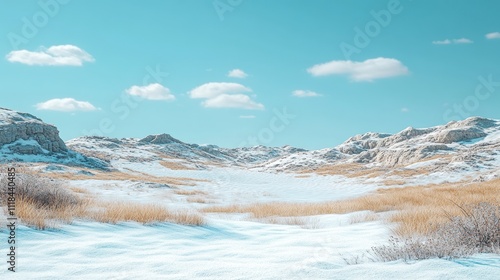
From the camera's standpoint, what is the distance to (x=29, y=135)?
57.1 meters

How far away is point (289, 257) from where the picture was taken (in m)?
4.52

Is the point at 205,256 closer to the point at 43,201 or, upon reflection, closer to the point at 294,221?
the point at 43,201

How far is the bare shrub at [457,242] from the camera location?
3.91m

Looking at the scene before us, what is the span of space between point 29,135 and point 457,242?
63744 millimetres

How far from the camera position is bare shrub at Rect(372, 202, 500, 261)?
3908mm

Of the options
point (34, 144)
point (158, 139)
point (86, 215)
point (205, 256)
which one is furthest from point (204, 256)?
point (158, 139)

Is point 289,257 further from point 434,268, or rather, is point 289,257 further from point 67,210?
point 67,210

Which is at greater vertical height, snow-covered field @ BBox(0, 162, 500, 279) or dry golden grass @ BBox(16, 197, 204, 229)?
dry golden grass @ BBox(16, 197, 204, 229)

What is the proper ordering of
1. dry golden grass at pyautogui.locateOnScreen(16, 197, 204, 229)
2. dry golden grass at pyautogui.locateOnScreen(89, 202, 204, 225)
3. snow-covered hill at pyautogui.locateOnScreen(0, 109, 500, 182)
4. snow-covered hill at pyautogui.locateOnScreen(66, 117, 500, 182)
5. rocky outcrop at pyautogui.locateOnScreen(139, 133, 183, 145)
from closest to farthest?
1. dry golden grass at pyautogui.locateOnScreen(16, 197, 204, 229)
2. dry golden grass at pyautogui.locateOnScreen(89, 202, 204, 225)
3. snow-covered hill at pyautogui.locateOnScreen(0, 109, 500, 182)
4. snow-covered hill at pyautogui.locateOnScreen(66, 117, 500, 182)
5. rocky outcrop at pyautogui.locateOnScreen(139, 133, 183, 145)

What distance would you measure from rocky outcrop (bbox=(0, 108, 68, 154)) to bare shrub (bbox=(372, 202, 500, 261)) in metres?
58.5

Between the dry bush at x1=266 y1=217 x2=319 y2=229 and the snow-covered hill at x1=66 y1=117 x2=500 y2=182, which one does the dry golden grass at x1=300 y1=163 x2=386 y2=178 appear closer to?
the snow-covered hill at x1=66 y1=117 x2=500 y2=182

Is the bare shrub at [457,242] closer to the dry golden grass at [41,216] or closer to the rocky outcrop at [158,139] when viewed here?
the dry golden grass at [41,216]

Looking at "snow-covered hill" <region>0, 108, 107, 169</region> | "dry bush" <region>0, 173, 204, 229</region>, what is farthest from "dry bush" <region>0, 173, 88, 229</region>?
"snow-covered hill" <region>0, 108, 107, 169</region>

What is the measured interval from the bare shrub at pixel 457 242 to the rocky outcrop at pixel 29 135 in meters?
58.5
